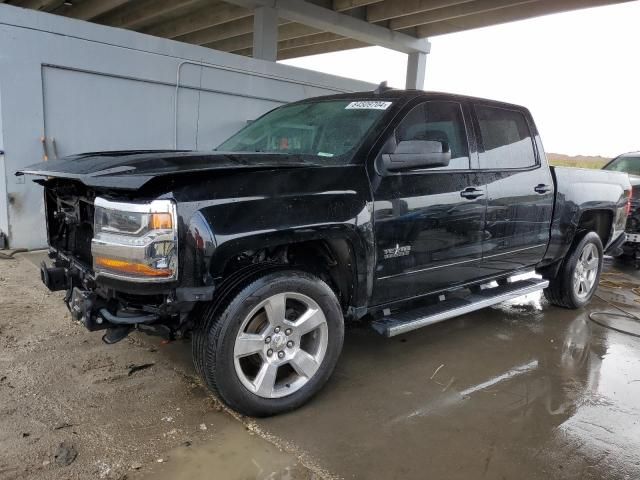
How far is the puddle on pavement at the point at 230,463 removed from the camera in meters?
2.44

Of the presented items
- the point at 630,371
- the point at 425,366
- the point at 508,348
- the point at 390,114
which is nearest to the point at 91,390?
the point at 425,366

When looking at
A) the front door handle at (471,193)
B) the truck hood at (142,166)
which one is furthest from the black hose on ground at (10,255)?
the front door handle at (471,193)

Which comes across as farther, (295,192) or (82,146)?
(82,146)

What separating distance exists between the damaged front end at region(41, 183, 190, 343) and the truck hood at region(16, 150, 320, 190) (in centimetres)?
12

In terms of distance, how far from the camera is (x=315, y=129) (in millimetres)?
3797

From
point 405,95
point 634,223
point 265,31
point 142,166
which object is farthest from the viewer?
point 265,31

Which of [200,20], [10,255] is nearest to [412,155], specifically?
[10,255]

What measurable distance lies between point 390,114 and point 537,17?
35.8ft

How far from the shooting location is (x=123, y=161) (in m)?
2.82

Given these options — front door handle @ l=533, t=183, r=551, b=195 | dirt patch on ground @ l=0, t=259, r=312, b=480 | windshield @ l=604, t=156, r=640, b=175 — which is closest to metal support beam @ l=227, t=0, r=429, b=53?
windshield @ l=604, t=156, r=640, b=175

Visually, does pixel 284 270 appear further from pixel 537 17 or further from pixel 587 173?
pixel 537 17

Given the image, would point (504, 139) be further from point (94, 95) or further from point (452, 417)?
point (94, 95)

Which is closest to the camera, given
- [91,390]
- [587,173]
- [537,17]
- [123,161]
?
[123,161]

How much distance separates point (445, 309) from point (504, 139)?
1689 mm
